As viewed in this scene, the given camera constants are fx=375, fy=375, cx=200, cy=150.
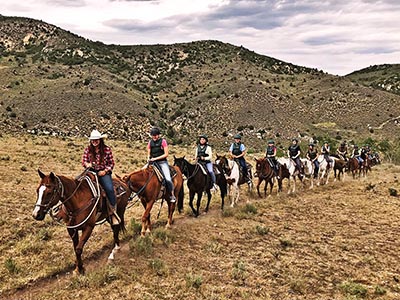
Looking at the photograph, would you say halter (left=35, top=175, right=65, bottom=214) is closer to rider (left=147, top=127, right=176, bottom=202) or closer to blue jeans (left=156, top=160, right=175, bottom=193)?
rider (left=147, top=127, right=176, bottom=202)

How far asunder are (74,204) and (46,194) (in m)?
0.81

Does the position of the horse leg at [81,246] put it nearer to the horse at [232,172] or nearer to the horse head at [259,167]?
the horse at [232,172]

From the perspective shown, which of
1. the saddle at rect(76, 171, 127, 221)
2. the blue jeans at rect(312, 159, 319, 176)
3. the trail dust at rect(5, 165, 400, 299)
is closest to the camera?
the trail dust at rect(5, 165, 400, 299)

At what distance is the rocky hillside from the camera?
6006cm

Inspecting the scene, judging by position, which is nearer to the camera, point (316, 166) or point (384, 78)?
point (316, 166)

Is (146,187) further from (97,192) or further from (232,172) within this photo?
(232,172)

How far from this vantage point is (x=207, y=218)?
13.7 metres

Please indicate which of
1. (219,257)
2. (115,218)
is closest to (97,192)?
A: (115,218)

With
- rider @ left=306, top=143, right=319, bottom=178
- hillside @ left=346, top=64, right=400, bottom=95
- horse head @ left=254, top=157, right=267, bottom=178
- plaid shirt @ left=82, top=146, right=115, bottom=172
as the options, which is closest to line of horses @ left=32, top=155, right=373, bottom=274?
plaid shirt @ left=82, top=146, right=115, bottom=172

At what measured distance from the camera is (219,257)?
9977 mm

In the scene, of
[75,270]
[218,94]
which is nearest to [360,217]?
[75,270]

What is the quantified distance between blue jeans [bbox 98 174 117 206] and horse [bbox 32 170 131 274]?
0.15 m

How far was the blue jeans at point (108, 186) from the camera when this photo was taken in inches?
346

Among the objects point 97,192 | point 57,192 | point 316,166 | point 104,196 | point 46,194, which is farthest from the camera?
point 316,166
